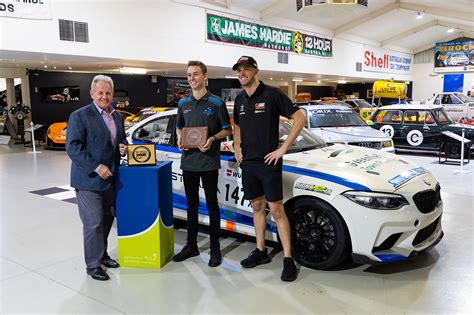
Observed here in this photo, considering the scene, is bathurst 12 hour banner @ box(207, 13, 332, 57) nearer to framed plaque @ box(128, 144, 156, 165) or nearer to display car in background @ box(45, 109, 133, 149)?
display car in background @ box(45, 109, 133, 149)

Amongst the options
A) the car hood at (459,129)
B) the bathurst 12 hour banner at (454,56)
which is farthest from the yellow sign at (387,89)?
the car hood at (459,129)

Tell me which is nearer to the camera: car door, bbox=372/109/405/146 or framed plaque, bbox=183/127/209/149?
framed plaque, bbox=183/127/209/149

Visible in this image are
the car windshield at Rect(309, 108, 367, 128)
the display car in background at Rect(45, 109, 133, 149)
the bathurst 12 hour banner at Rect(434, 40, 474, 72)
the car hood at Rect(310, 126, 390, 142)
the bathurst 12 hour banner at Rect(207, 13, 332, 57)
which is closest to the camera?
the car hood at Rect(310, 126, 390, 142)

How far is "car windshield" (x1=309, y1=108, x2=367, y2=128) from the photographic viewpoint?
822 centimetres

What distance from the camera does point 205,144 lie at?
340 cm

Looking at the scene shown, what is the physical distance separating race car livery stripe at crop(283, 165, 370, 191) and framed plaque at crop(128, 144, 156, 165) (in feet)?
3.82

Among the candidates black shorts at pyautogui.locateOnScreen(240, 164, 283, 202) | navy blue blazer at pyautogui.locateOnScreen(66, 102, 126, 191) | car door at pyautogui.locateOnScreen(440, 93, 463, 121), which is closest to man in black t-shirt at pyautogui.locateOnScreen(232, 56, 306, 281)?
black shorts at pyautogui.locateOnScreen(240, 164, 283, 202)

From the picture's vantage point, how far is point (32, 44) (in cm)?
945

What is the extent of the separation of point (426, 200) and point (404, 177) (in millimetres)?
257

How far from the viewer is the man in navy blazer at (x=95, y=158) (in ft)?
10.4

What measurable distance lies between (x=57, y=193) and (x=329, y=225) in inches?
196

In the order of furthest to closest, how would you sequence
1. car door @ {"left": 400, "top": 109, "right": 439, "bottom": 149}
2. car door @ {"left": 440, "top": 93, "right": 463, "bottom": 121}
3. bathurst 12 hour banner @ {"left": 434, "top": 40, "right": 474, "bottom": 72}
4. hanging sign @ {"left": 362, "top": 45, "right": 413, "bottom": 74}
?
bathurst 12 hour banner @ {"left": 434, "top": 40, "right": 474, "bottom": 72} < hanging sign @ {"left": 362, "top": 45, "right": 413, "bottom": 74} < car door @ {"left": 440, "top": 93, "right": 463, "bottom": 121} < car door @ {"left": 400, "top": 109, "right": 439, "bottom": 149}

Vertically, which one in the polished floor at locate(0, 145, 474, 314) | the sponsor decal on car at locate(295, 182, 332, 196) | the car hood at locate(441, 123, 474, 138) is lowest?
the polished floor at locate(0, 145, 474, 314)

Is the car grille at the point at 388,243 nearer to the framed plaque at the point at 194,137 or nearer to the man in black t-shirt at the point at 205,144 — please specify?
the man in black t-shirt at the point at 205,144
